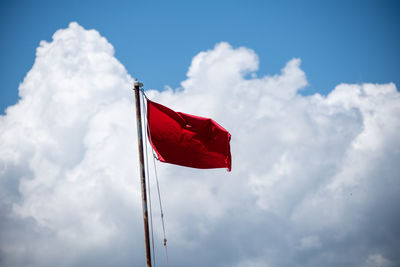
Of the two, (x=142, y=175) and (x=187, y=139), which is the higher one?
(x=187, y=139)

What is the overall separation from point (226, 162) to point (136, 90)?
335 inches

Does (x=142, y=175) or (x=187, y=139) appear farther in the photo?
(x=187, y=139)

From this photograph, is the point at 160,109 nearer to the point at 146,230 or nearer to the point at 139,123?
the point at 139,123

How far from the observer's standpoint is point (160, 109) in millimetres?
26969

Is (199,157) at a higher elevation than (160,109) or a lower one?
lower

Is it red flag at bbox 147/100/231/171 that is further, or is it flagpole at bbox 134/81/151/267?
red flag at bbox 147/100/231/171

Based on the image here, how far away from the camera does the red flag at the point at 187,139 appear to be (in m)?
26.8

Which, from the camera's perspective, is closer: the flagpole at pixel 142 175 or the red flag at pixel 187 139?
the flagpole at pixel 142 175

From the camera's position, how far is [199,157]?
2802cm

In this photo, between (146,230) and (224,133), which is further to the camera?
(224,133)

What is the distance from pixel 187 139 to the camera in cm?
2766

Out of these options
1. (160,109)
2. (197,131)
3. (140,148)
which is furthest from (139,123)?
(197,131)

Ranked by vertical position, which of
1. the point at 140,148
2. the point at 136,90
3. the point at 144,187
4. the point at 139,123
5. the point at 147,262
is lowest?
the point at 147,262

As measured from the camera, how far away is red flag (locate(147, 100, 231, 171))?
26.8m
